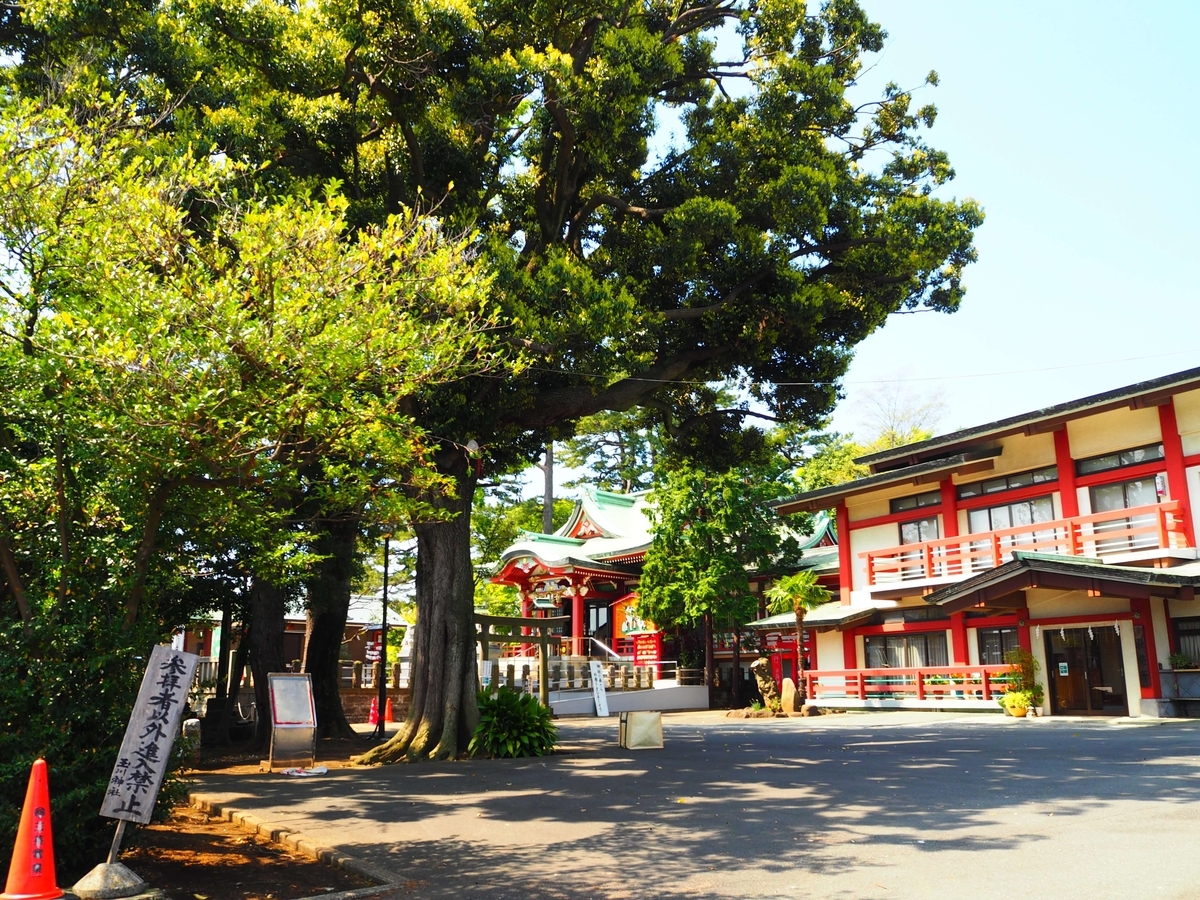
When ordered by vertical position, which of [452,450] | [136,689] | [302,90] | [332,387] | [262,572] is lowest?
[136,689]

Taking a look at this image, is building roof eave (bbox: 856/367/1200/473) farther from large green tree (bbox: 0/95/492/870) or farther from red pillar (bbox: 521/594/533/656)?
large green tree (bbox: 0/95/492/870)

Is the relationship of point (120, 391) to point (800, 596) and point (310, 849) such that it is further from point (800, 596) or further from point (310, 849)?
point (800, 596)

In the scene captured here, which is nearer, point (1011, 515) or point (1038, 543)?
point (1038, 543)

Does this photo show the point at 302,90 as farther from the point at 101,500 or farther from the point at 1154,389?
the point at 1154,389

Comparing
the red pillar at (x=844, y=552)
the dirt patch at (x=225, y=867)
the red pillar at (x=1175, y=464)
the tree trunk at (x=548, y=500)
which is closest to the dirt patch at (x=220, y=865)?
the dirt patch at (x=225, y=867)

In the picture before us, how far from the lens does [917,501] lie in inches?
1096

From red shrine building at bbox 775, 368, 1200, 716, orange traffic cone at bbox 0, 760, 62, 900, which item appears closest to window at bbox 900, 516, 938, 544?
red shrine building at bbox 775, 368, 1200, 716

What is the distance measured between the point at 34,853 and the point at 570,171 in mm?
13010

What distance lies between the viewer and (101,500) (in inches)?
286

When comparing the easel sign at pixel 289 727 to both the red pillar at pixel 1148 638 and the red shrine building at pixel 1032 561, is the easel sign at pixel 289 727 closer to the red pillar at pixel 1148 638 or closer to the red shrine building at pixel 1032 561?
the red shrine building at pixel 1032 561

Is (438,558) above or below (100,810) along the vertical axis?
above

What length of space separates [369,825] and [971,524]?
21.9 m

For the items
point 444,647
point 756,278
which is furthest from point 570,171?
point 444,647

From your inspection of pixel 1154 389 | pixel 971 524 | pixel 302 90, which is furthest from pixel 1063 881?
pixel 971 524
